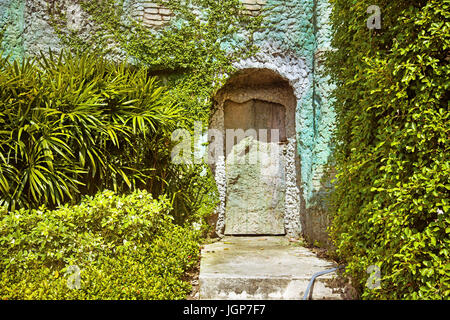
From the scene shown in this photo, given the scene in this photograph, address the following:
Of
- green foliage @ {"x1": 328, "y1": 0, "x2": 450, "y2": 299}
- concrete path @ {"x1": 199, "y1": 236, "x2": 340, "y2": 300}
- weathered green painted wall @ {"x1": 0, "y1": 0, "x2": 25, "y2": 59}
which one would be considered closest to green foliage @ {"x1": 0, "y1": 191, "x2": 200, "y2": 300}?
concrete path @ {"x1": 199, "y1": 236, "x2": 340, "y2": 300}

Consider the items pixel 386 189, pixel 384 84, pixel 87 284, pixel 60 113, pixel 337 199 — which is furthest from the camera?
pixel 60 113

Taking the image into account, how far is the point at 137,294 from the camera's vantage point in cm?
328

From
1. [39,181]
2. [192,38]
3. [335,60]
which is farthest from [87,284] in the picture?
[192,38]

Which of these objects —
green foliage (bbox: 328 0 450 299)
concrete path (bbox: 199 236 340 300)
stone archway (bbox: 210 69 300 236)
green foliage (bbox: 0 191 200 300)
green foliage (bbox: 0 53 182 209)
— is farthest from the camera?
stone archway (bbox: 210 69 300 236)

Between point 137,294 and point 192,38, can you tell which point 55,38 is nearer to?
point 192,38

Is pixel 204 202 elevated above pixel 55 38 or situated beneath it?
situated beneath

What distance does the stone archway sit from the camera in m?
6.20

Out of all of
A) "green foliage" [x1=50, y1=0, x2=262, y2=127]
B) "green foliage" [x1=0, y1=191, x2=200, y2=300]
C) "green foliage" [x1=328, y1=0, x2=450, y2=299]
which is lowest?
"green foliage" [x1=0, y1=191, x2=200, y2=300]

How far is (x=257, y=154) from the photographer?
631 cm

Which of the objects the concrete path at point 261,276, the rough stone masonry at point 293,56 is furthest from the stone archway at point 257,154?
the concrete path at point 261,276

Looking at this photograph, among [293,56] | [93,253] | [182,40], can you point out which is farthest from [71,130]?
[293,56]

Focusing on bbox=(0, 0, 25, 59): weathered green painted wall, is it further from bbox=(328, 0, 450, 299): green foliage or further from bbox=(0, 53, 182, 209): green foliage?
bbox=(328, 0, 450, 299): green foliage

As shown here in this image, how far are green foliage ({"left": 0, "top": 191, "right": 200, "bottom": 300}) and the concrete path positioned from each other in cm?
31
